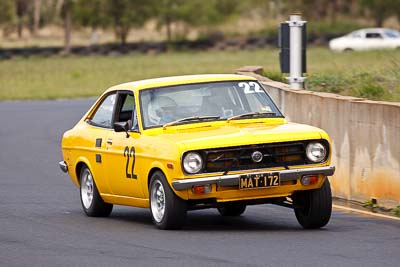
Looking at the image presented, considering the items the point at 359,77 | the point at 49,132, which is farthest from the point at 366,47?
the point at 359,77

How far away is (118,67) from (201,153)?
4164 cm

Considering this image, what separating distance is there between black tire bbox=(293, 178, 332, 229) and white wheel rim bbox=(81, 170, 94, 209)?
9.24ft

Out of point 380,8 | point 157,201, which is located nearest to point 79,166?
point 157,201

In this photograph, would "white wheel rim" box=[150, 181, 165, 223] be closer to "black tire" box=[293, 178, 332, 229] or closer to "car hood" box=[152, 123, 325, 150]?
"car hood" box=[152, 123, 325, 150]

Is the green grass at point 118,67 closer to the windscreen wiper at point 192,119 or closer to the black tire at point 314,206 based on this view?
the windscreen wiper at point 192,119

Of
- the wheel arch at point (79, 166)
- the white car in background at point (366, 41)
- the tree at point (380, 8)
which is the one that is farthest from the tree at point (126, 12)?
the wheel arch at point (79, 166)

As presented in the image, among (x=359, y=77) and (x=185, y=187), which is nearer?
(x=185, y=187)

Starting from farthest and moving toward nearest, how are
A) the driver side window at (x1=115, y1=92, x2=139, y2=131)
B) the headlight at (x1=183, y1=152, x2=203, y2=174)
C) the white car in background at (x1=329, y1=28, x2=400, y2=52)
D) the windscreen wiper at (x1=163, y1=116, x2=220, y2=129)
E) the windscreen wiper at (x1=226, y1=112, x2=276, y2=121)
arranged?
the white car in background at (x1=329, y1=28, x2=400, y2=52) → the driver side window at (x1=115, y1=92, x2=139, y2=131) → the windscreen wiper at (x1=226, y1=112, x2=276, y2=121) → the windscreen wiper at (x1=163, y1=116, x2=220, y2=129) → the headlight at (x1=183, y1=152, x2=203, y2=174)

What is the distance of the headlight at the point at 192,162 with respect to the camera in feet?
35.6

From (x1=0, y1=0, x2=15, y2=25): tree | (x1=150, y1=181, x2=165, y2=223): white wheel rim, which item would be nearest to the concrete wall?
(x1=150, y1=181, x2=165, y2=223): white wheel rim

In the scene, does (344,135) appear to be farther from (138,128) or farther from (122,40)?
(122,40)

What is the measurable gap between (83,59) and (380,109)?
47.4 meters

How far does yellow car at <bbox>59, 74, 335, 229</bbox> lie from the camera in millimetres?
10891

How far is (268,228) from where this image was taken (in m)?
11.7
